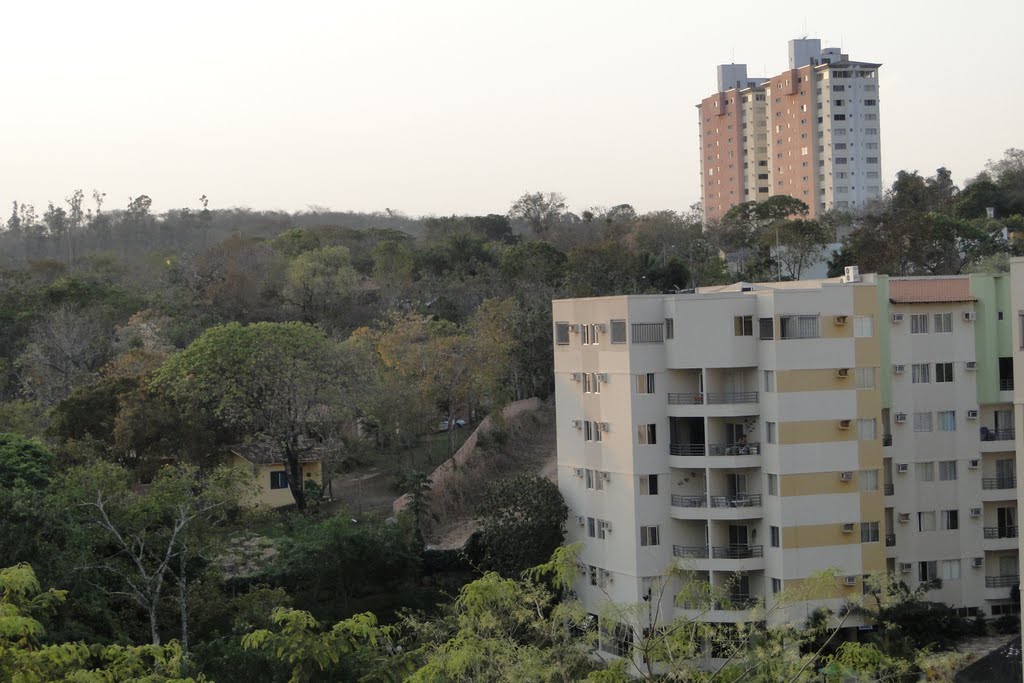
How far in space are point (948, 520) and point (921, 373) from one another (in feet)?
11.3

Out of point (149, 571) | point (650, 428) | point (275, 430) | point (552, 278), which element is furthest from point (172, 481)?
point (552, 278)

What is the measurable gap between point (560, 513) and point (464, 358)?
984 centimetres

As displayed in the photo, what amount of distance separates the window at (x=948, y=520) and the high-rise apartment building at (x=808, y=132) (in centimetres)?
6092

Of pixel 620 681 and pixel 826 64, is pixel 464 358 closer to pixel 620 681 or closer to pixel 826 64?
pixel 620 681

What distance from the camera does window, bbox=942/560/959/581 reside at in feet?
94.1

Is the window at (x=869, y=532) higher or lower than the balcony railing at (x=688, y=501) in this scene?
lower

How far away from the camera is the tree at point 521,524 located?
28.2m

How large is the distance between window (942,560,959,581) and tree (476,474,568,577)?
870 cm

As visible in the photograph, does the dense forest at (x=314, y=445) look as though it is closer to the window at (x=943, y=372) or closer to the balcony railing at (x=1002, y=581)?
the balcony railing at (x=1002, y=581)

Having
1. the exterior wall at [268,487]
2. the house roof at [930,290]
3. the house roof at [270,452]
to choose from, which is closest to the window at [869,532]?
Result: the house roof at [930,290]

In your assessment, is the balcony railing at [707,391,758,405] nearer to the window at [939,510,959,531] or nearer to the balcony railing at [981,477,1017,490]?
the window at [939,510,959,531]

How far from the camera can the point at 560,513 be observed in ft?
93.8

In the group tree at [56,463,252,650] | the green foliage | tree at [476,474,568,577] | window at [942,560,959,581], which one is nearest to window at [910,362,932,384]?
window at [942,560,959,581]

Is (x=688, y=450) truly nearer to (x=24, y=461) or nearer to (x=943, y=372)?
(x=943, y=372)
